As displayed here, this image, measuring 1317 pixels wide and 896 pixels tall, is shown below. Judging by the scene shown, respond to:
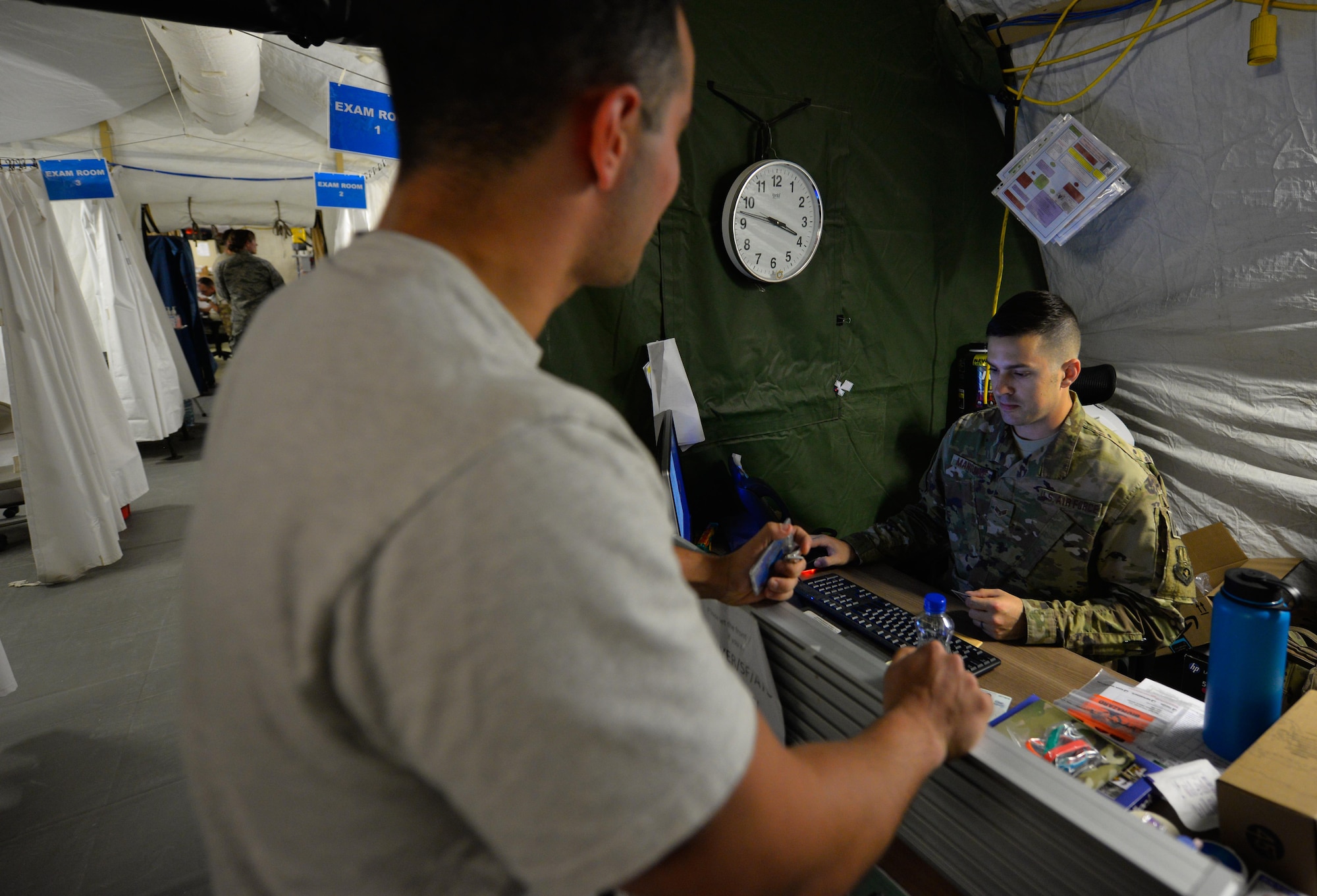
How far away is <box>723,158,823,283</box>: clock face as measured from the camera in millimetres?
2273

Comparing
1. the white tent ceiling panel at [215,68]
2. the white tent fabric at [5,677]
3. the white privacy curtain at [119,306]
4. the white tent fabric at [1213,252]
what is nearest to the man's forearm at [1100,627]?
the white tent fabric at [1213,252]

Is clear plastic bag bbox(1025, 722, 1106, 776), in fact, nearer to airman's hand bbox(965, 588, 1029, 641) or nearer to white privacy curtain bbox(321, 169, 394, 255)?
airman's hand bbox(965, 588, 1029, 641)

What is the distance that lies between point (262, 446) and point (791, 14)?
255 centimetres

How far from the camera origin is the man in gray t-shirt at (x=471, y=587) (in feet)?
1.23

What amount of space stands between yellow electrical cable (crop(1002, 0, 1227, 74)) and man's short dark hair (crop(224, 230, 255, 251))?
24.3 feet

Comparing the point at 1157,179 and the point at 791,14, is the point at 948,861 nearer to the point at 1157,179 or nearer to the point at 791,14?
the point at 791,14

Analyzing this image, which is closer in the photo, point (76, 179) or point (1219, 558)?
point (1219, 558)

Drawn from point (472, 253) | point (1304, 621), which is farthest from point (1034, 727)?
point (1304, 621)

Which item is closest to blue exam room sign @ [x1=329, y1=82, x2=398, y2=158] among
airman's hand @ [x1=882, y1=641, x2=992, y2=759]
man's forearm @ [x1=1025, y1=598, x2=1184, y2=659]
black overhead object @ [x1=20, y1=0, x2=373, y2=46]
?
black overhead object @ [x1=20, y1=0, x2=373, y2=46]

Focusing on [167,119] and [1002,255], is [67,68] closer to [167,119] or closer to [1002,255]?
[167,119]

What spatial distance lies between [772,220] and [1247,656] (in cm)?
181

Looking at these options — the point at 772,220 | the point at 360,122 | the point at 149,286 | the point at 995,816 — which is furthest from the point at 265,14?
the point at 149,286

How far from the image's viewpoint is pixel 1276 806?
0.77 meters

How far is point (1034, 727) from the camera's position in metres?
1.01
